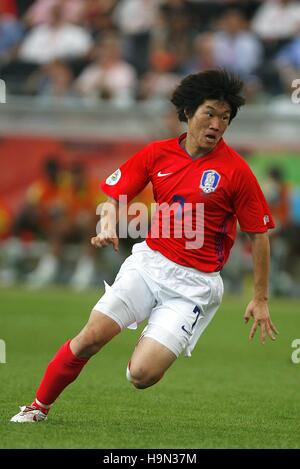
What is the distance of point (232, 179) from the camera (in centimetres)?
700

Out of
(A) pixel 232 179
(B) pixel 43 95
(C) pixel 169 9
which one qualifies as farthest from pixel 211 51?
(A) pixel 232 179

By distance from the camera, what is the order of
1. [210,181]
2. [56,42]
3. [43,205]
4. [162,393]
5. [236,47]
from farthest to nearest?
[56,42], [236,47], [43,205], [162,393], [210,181]

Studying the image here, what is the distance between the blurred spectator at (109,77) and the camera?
18.8m

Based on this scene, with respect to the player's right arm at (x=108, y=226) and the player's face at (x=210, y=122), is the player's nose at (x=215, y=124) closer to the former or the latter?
the player's face at (x=210, y=122)

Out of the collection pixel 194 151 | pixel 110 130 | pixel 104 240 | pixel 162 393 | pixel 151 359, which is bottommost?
pixel 162 393

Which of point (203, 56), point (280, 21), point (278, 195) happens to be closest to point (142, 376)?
point (278, 195)

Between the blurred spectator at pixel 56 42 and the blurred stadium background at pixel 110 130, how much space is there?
0.05 metres

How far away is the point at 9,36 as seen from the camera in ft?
69.5

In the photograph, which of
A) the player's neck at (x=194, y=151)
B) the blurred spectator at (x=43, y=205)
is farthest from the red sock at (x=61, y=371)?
the blurred spectator at (x=43, y=205)

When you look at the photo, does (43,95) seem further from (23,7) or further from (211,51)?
(23,7)

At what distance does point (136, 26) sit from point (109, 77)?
2231 millimetres

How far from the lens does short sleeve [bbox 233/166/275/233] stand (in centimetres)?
698

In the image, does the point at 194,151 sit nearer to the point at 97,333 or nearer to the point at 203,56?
the point at 97,333

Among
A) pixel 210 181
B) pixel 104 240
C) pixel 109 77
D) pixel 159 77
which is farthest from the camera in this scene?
pixel 109 77
